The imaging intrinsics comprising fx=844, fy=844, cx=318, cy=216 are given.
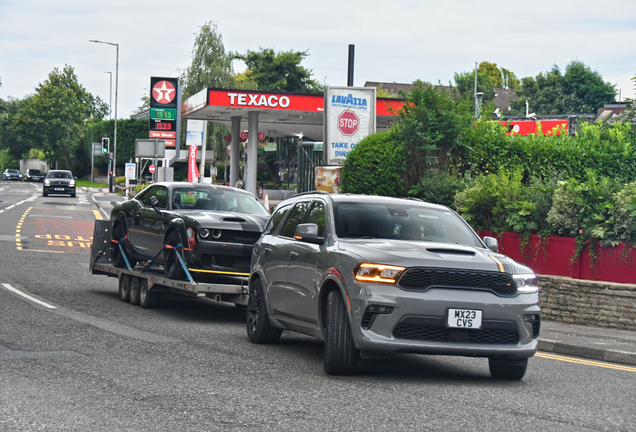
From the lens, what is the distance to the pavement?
991 cm

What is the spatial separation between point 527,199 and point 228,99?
21.1 metres

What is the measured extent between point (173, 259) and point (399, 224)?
467 centimetres

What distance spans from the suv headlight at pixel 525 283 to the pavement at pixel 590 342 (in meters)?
2.95

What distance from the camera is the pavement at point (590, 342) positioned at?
32.5ft

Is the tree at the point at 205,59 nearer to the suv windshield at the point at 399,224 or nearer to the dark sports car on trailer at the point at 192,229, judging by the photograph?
the dark sports car on trailer at the point at 192,229

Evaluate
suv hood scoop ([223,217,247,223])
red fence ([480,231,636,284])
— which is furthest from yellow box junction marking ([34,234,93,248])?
red fence ([480,231,636,284])

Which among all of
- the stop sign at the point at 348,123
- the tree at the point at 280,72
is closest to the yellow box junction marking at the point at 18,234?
the stop sign at the point at 348,123

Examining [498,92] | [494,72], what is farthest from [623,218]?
[494,72]

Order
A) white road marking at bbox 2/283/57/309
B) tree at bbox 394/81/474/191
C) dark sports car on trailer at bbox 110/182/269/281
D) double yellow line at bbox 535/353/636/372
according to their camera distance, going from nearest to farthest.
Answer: double yellow line at bbox 535/353/636/372 → dark sports car on trailer at bbox 110/182/269/281 → white road marking at bbox 2/283/57/309 → tree at bbox 394/81/474/191

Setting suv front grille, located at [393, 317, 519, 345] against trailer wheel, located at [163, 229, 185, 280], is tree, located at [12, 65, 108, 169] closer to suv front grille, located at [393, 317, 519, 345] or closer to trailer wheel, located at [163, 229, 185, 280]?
trailer wheel, located at [163, 229, 185, 280]

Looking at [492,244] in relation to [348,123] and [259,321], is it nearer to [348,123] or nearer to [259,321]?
[259,321]

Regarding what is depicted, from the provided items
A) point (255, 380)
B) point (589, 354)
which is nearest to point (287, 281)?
point (255, 380)

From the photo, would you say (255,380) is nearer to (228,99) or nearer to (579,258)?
(579,258)

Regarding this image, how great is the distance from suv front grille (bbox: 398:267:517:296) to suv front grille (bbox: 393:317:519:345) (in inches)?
10.9
